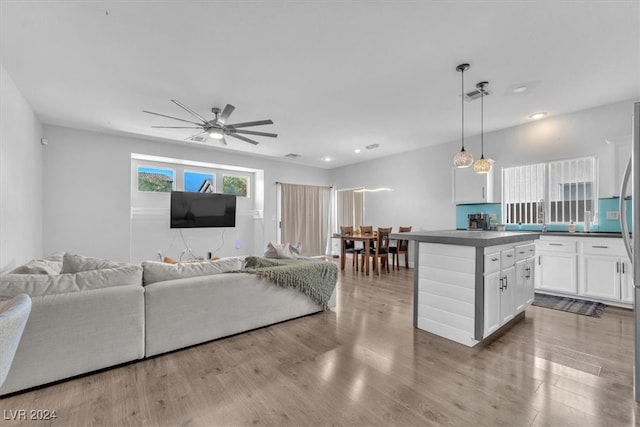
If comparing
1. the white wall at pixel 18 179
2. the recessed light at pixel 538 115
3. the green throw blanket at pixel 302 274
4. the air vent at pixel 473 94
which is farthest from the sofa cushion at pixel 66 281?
the recessed light at pixel 538 115

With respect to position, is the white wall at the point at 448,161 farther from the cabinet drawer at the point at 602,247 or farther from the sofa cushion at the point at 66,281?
the sofa cushion at the point at 66,281

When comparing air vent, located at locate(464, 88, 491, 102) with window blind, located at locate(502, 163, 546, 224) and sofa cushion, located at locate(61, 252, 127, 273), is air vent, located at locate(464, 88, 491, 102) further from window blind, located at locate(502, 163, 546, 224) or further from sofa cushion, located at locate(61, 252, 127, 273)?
sofa cushion, located at locate(61, 252, 127, 273)

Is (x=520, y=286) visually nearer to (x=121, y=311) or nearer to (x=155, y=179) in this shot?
(x=121, y=311)

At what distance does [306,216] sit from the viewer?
26.1ft

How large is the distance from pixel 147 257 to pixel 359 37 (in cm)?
572

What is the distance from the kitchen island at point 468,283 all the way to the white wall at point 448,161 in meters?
2.26

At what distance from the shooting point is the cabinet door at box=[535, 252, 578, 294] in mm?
3752

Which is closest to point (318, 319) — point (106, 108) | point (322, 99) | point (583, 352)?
point (583, 352)

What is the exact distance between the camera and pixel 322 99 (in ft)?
11.8

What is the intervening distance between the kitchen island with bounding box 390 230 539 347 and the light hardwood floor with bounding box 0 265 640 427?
0.17 meters

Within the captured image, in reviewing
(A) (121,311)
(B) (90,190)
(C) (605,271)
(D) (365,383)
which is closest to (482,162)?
(C) (605,271)

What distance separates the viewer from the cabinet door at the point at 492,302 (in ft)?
7.82

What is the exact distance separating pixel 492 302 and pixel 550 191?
3136 mm

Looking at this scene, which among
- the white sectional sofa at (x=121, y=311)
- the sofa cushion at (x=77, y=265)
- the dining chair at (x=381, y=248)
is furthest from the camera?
the dining chair at (x=381, y=248)
